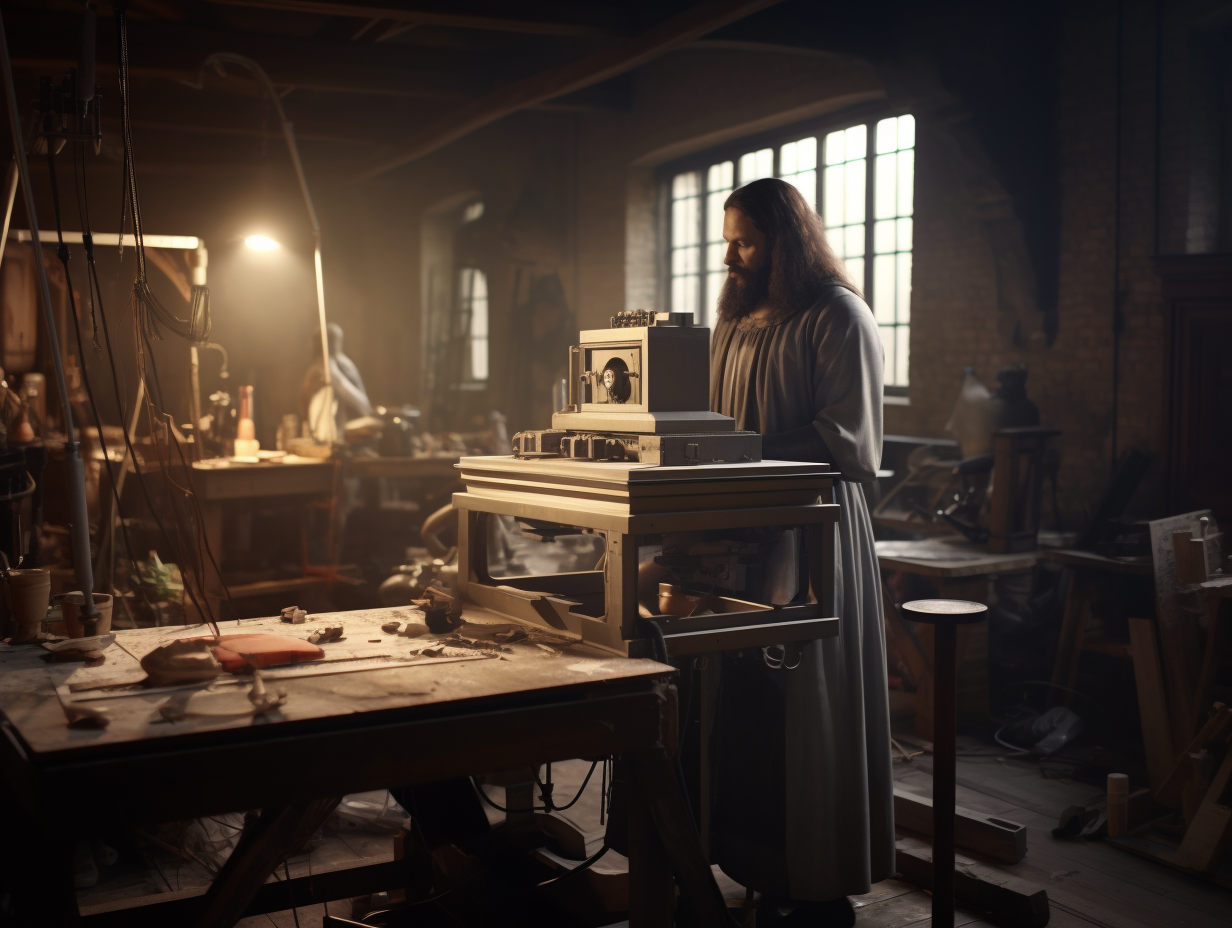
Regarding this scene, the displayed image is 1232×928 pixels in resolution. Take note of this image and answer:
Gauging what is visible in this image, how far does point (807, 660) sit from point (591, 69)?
19.1 ft

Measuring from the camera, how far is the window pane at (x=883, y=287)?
25.1 ft

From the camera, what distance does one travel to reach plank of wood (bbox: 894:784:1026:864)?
356cm

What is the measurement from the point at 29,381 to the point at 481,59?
15.4 feet

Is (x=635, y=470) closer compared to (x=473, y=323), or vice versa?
(x=635, y=470)

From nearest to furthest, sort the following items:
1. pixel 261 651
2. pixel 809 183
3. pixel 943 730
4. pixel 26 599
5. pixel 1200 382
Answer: pixel 261 651 < pixel 26 599 < pixel 943 730 < pixel 1200 382 < pixel 809 183

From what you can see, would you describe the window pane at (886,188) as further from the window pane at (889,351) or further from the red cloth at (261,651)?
the red cloth at (261,651)

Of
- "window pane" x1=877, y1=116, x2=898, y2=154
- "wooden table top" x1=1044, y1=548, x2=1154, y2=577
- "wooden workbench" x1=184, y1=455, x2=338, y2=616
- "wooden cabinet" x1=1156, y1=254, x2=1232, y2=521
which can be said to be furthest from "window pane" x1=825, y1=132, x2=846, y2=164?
"wooden workbench" x1=184, y1=455, x2=338, y2=616

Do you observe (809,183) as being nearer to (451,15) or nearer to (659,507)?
(451,15)

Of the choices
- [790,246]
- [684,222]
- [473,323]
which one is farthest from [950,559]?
[473,323]

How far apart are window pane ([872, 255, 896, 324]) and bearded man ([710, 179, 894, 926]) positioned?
15.6 feet

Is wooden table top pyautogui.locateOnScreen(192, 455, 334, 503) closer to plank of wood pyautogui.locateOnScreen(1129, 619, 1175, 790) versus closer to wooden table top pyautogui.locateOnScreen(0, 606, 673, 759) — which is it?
wooden table top pyautogui.locateOnScreen(0, 606, 673, 759)

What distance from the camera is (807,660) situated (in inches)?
113

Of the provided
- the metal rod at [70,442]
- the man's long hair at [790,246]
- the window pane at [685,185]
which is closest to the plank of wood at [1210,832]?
the man's long hair at [790,246]

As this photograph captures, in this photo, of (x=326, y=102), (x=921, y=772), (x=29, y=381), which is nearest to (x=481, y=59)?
(x=326, y=102)
